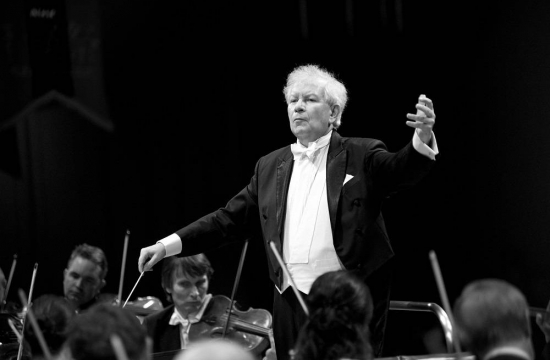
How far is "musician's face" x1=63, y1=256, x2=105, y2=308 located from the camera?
458 cm

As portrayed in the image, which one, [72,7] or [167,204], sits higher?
[72,7]

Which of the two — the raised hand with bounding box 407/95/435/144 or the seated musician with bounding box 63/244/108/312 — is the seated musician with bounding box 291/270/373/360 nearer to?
the raised hand with bounding box 407/95/435/144

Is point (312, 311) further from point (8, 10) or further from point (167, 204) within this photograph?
point (8, 10)

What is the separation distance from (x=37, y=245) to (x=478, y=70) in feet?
8.74

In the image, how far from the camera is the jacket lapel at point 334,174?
312 cm

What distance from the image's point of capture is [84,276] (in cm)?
Answer: 459

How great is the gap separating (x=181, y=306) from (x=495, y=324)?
2.65m

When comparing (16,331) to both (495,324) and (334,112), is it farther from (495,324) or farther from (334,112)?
(495,324)

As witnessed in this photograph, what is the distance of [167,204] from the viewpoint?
5164mm

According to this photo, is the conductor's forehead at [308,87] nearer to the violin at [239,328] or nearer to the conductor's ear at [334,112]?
the conductor's ear at [334,112]

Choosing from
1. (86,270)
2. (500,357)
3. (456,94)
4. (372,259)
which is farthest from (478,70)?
(500,357)

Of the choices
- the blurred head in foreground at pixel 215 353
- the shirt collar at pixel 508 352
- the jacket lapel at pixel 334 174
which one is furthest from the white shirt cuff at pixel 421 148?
the blurred head in foreground at pixel 215 353

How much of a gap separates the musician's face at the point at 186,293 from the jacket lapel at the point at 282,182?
1.21m

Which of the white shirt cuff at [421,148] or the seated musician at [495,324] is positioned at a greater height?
the white shirt cuff at [421,148]
